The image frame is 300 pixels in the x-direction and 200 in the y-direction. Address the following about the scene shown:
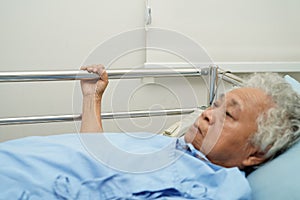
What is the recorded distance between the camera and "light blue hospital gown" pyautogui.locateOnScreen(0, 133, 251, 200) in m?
0.73

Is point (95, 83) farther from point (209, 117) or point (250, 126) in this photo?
point (250, 126)

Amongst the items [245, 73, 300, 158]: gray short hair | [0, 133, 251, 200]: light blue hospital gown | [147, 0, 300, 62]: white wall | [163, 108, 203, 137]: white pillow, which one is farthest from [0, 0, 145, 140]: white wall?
[245, 73, 300, 158]: gray short hair

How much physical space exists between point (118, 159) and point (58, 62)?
99 cm

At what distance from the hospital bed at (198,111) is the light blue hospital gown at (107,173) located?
0.21 feet

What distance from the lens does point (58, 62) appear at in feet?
5.42

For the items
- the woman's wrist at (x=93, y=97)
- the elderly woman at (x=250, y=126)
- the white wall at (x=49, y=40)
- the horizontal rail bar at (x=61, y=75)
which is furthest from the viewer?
the white wall at (x=49, y=40)

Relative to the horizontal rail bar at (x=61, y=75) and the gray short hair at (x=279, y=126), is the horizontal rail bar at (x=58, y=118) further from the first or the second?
the gray short hair at (x=279, y=126)

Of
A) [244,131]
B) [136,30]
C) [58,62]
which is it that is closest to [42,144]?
[244,131]

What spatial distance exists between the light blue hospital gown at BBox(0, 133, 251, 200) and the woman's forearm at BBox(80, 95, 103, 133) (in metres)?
0.18

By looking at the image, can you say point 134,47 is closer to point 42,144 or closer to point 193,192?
point 42,144

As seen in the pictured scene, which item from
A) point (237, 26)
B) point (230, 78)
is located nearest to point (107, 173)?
point (230, 78)

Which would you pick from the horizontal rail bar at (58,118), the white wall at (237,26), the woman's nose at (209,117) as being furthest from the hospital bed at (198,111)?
the white wall at (237,26)

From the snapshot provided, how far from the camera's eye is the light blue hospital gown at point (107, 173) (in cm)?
73

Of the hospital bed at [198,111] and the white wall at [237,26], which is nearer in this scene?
the hospital bed at [198,111]
